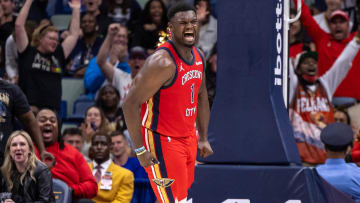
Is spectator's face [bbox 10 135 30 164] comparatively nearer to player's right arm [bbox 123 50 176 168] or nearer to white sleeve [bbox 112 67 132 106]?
player's right arm [bbox 123 50 176 168]

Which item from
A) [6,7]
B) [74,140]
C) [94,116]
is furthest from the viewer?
[6,7]

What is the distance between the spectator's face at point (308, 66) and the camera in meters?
8.56

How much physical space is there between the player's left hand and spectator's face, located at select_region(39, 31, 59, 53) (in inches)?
153

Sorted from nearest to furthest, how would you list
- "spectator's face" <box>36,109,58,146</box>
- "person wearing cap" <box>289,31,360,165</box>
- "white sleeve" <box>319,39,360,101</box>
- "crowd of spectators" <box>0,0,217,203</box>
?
1. "crowd of spectators" <box>0,0,217,203</box>
2. "spectator's face" <box>36,109,58,146</box>
3. "person wearing cap" <box>289,31,360,165</box>
4. "white sleeve" <box>319,39,360,101</box>

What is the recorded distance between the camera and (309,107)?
852 cm

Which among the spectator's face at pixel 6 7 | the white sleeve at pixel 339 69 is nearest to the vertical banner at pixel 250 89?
the white sleeve at pixel 339 69

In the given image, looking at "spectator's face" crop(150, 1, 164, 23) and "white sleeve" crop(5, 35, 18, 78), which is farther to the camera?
"spectator's face" crop(150, 1, 164, 23)

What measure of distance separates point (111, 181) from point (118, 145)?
70 centimetres

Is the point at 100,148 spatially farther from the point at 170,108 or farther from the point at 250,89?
the point at 170,108

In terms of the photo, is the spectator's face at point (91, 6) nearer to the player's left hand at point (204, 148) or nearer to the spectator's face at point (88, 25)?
the spectator's face at point (88, 25)

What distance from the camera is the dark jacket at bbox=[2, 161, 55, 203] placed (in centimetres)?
627

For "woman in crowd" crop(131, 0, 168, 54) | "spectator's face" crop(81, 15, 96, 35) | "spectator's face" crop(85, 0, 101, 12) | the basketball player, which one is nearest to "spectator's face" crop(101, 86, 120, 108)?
→ "woman in crowd" crop(131, 0, 168, 54)

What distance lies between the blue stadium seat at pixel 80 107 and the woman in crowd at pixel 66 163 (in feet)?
7.74

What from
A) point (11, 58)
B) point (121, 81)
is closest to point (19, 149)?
point (11, 58)
